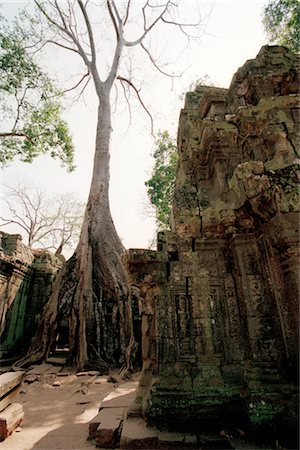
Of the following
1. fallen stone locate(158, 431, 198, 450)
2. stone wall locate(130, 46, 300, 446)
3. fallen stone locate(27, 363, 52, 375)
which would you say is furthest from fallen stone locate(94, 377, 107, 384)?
fallen stone locate(158, 431, 198, 450)

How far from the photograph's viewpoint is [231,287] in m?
2.47

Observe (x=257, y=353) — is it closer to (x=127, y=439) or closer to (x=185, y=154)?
(x=127, y=439)

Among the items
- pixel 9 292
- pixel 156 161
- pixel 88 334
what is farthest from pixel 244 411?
pixel 156 161

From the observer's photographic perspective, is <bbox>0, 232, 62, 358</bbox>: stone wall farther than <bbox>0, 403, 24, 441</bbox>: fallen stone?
Yes

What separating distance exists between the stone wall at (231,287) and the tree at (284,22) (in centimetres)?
620

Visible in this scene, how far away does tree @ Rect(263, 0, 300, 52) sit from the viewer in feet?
23.3

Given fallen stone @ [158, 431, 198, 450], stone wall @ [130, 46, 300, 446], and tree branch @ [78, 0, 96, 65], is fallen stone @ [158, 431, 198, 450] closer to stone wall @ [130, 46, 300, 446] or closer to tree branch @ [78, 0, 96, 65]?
stone wall @ [130, 46, 300, 446]

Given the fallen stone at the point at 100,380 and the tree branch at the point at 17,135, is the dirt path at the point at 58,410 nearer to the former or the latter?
the fallen stone at the point at 100,380

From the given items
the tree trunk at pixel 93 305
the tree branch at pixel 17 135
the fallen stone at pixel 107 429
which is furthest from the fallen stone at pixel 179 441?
the tree branch at pixel 17 135

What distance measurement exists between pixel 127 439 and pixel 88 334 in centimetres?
473

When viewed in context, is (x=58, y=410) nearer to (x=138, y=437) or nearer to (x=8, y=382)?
(x=8, y=382)

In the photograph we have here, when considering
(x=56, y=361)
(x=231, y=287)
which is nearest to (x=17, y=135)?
(x=56, y=361)

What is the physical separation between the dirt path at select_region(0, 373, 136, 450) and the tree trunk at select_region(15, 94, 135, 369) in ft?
2.91

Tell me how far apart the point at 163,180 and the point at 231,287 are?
10.5m
